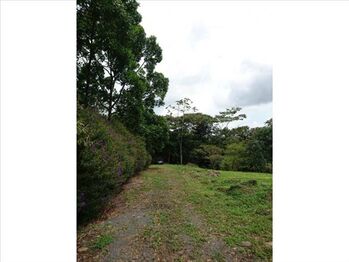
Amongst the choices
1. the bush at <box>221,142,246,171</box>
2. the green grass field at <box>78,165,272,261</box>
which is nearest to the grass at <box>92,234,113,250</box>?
the green grass field at <box>78,165,272,261</box>

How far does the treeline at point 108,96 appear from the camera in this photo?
344 centimetres

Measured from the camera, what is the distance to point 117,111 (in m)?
7.61

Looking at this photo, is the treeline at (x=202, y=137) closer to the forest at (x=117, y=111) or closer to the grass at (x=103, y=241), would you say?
the forest at (x=117, y=111)

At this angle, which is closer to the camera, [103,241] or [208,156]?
[103,241]

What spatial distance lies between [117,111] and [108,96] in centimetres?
56

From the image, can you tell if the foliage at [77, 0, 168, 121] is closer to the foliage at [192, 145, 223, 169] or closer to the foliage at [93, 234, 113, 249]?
the foliage at [93, 234, 113, 249]

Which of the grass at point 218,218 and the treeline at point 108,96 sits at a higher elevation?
the treeline at point 108,96

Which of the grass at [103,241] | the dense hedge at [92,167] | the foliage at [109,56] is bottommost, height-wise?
the grass at [103,241]

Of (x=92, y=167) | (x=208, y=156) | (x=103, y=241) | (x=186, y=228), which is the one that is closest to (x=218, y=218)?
(x=186, y=228)

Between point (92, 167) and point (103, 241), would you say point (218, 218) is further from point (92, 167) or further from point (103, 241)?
point (92, 167)

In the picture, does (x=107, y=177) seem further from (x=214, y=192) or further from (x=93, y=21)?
(x=93, y=21)

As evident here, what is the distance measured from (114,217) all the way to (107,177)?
0.71 meters

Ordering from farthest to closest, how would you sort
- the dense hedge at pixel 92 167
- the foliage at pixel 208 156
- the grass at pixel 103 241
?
the foliage at pixel 208 156 < the dense hedge at pixel 92 167 < the grass at pixel 103 241

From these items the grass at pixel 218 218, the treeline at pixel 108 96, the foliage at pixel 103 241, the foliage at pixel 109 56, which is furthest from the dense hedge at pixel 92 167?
the foliage at pixel 109 56
